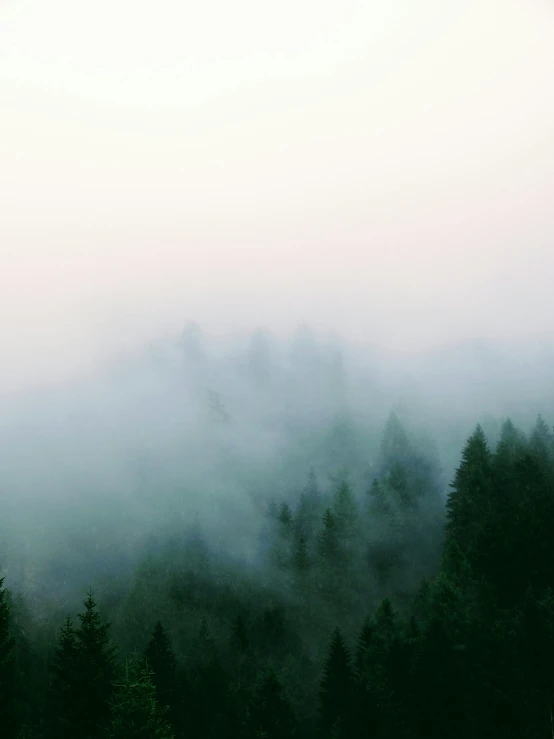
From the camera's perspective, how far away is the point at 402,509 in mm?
102625

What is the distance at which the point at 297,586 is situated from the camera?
10112 cm

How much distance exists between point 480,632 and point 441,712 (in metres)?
5.16

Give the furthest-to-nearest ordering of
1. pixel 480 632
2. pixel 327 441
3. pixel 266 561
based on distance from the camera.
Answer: pixel 327 441
pixel 266 561
pixel 480 632

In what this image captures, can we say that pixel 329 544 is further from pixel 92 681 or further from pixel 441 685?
pixel 92 681

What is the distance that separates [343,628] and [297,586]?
1146 centimetres

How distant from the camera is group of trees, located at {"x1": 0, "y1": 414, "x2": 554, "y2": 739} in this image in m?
32.0

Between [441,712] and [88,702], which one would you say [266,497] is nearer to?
[441,712]

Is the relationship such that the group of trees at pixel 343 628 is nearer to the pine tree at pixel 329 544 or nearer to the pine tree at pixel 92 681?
the pine tree at pixel 92 681

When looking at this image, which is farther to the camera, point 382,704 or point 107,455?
point 107,455

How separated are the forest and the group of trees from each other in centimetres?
17

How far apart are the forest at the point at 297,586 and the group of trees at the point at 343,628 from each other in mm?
169

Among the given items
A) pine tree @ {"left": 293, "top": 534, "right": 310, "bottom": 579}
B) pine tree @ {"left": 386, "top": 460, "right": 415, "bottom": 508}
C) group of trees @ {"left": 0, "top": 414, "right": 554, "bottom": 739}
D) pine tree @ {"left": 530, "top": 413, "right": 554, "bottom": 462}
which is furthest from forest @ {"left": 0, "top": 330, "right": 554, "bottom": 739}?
pine tree @ {"left": 530, "top": 413, "right": 554, "bottom": 462}

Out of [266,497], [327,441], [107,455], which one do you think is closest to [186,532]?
[266,497]

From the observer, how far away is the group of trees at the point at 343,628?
32000mm
